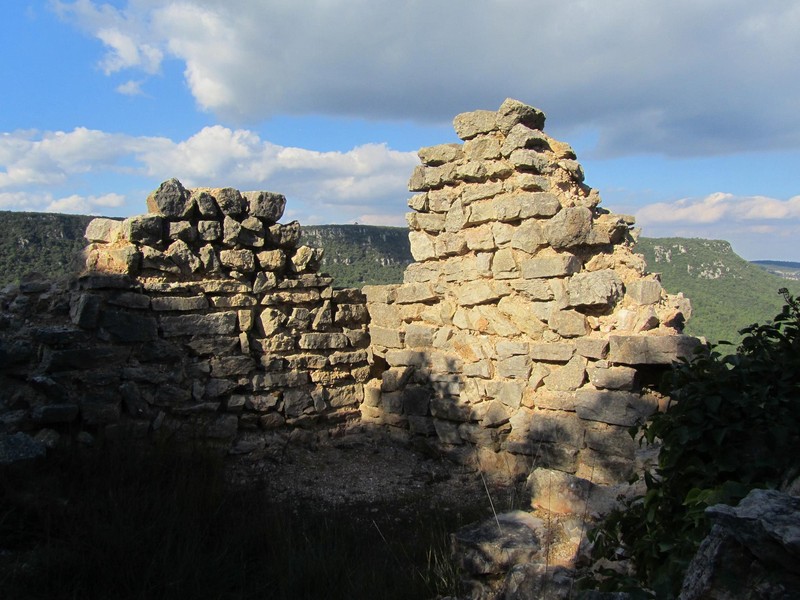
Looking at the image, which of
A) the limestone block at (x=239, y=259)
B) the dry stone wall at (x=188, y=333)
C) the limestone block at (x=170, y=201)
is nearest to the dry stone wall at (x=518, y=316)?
the dry stone wall at (x=188, y=333)

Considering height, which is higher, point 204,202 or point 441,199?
point 441,199

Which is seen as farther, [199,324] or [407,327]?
[407,327]

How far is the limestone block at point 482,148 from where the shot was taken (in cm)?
680

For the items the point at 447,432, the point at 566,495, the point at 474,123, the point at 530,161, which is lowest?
the point at 447,432

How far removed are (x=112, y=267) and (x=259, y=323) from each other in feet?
4.89

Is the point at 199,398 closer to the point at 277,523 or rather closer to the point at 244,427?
the point at 244,427

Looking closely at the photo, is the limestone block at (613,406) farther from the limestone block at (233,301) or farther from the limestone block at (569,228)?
the limestone block at (233,301)

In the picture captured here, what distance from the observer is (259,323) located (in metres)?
6.94

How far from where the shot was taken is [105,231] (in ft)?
21.4

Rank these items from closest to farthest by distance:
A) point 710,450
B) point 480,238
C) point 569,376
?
point 710,450, point 569,376, point 480,238

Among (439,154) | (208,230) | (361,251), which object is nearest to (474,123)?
(439,154)

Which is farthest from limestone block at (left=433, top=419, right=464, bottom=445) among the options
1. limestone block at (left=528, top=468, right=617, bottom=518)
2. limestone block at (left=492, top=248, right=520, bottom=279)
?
limestone block at (left=528, top=468, right=617, bottom=518)

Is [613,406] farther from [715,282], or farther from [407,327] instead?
[715,282]

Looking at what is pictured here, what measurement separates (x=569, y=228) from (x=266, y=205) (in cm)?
305
